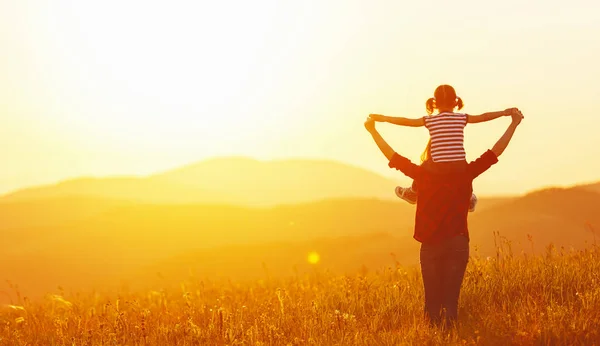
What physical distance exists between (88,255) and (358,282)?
35047 mm

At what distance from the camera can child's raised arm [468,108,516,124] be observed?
6239 millimetres

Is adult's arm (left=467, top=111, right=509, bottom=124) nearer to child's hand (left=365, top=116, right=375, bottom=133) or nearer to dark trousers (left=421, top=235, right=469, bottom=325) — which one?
child's hand (left=365, top=116, right=375, bottom=133)

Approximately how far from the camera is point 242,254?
3153 centimetres

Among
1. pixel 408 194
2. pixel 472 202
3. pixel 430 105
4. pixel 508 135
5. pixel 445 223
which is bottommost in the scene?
pixel 445 223

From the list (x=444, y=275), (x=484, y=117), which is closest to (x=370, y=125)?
(x=484, y=117)

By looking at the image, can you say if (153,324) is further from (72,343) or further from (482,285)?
(482,285)

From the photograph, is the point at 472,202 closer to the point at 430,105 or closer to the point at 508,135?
the point at 508,135

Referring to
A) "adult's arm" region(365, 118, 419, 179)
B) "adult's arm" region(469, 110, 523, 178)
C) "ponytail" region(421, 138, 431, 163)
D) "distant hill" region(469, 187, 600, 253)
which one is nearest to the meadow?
"adult's arm" region(469, 110, 523, 178)

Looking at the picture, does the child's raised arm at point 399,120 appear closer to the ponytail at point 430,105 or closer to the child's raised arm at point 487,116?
the ponytail at point 430,105

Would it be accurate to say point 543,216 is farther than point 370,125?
Yes

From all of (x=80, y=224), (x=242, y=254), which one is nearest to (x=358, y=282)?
(x=242, y=254)

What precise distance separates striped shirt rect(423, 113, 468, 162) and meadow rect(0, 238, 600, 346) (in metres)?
1.69

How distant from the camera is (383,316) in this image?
23.1 feet

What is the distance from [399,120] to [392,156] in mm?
425
